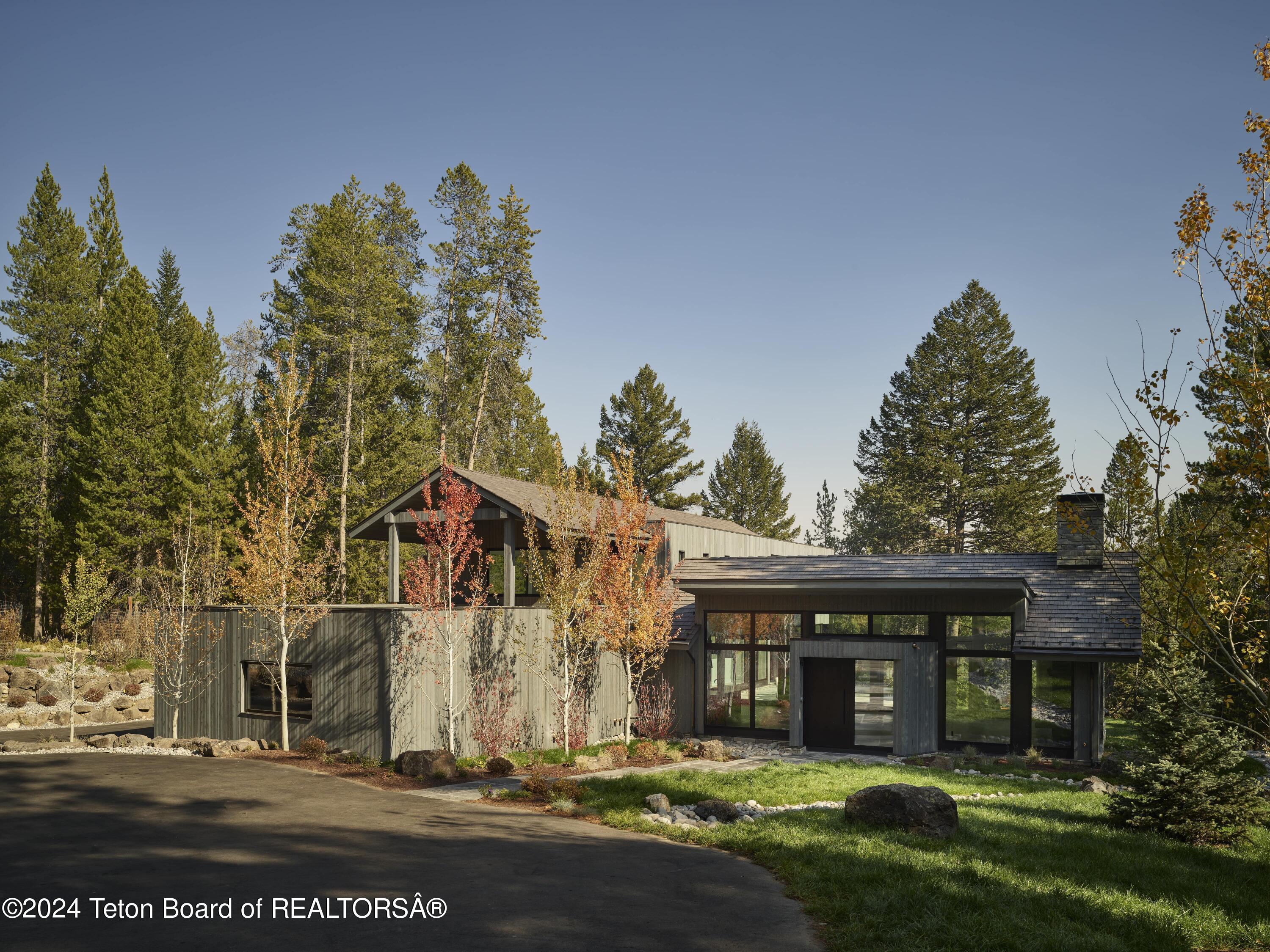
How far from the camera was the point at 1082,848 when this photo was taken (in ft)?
28.6

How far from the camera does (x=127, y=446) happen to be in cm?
2992

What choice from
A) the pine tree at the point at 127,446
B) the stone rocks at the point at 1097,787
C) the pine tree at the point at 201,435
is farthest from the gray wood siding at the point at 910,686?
the pine tree at the point at 127,446

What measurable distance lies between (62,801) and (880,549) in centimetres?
3904

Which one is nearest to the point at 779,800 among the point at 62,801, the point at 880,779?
the point at 880,779

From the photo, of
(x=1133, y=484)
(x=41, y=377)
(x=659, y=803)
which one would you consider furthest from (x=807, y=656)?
(x=41, y=377)

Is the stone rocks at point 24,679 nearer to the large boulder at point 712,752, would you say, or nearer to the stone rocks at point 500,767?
the stone rocks at point 500,767

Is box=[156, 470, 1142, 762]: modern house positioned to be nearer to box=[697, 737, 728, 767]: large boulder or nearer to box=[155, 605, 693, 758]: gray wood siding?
box=[155, 605, 693, 758]: gray wood siding

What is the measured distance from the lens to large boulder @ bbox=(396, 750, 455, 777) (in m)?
13.3

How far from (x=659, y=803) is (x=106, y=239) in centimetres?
3675

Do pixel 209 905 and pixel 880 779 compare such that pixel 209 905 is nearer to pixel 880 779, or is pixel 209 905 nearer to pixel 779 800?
pixel 779 800

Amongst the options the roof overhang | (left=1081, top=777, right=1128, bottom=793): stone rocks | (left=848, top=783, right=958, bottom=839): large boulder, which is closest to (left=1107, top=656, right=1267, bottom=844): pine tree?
(left=848, top=783, right=958, bottom=839): large boulder

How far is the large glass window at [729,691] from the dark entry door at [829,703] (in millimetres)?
1427

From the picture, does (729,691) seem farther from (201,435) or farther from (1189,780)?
(201,435)

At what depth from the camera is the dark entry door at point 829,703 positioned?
18.3 metres
